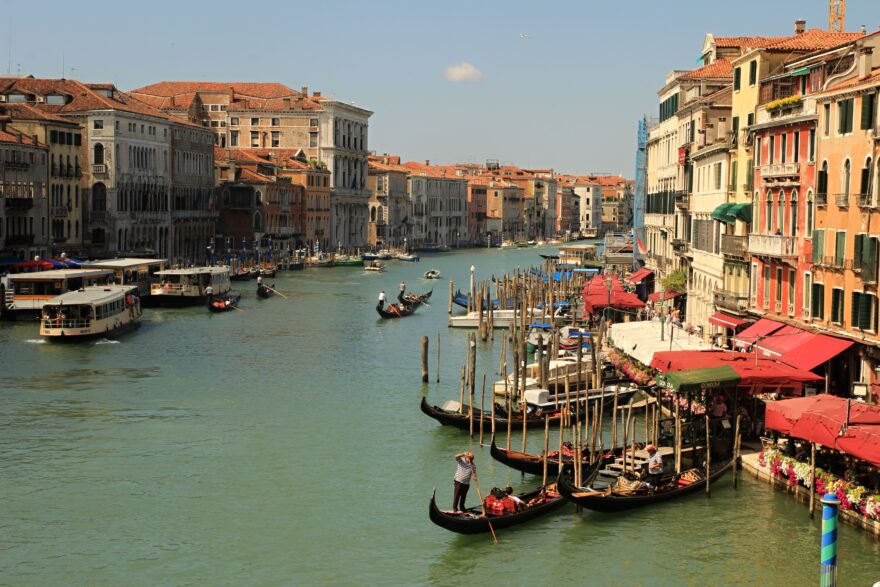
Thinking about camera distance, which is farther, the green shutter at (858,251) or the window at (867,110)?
the green shutter at (858,251)

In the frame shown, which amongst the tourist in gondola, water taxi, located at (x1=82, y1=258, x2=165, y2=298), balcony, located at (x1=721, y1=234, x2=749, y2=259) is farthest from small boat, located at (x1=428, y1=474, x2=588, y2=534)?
water taxi, located at (x1=82, y1=258, x2=165, y2=298)

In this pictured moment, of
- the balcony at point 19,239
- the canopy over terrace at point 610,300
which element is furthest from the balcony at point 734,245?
the balcony at point 19,239

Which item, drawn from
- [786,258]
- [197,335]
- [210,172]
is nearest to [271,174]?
[210,172]

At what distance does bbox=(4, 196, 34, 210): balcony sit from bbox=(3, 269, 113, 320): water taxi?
7.29m

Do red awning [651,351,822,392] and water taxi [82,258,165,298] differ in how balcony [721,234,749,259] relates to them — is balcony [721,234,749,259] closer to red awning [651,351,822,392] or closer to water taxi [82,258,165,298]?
red awning [651,351,822,392]

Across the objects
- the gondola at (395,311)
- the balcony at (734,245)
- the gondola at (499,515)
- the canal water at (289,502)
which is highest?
the balcony at (734,245)

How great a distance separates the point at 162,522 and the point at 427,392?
908 centimetres

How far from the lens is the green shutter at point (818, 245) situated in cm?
1770

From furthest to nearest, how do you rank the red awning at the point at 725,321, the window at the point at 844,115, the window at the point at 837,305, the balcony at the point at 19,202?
the balcony at the point at 19,202
the red awning at the point at 725,321
the window at the point at 837,305
the window at the point at 844,115

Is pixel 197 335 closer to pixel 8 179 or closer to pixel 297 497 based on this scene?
pixel 8 179

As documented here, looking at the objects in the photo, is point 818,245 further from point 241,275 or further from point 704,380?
point 241,275

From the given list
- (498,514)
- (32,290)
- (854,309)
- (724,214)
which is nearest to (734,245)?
(724,214)

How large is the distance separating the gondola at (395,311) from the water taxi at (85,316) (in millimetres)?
7843

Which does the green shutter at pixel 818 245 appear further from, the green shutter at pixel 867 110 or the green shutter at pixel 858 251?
the green shutter at pixel 867 110
